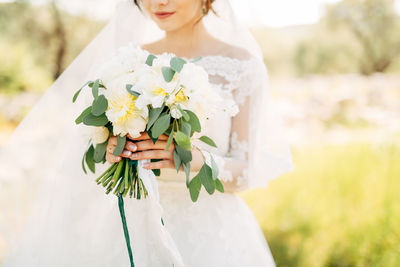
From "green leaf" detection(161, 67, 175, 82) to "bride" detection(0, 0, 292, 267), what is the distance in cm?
41

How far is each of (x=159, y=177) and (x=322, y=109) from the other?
12951mm

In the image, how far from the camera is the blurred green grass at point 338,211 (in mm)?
3824

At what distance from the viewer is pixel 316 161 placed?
18.6 feet

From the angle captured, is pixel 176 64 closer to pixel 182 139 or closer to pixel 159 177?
pixel 182 139

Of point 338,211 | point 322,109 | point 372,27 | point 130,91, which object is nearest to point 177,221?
point 130,91

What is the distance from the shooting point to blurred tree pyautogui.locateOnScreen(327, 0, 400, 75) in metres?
26.0

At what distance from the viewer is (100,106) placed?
130 cm

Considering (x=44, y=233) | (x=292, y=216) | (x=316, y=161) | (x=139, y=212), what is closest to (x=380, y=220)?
(x=292, y=216)

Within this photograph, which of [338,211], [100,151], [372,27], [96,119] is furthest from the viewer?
[372,27]

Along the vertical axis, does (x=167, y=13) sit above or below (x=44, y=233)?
above

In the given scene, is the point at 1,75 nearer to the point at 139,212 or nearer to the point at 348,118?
the point at 348,118

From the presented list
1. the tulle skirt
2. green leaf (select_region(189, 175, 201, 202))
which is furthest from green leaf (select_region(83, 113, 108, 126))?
the tulle skirt

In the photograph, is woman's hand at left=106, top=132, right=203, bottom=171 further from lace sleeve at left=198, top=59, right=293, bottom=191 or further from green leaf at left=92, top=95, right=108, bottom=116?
lace sleeve at left=198, top=59, right=293, bottom=191

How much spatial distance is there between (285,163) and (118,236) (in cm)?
99
